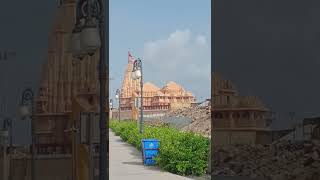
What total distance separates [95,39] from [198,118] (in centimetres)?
744

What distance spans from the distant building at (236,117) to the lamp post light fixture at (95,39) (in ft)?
2.95

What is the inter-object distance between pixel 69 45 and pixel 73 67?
208 millimetres

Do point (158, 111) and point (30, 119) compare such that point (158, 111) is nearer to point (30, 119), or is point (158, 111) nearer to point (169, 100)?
point (169, 100)

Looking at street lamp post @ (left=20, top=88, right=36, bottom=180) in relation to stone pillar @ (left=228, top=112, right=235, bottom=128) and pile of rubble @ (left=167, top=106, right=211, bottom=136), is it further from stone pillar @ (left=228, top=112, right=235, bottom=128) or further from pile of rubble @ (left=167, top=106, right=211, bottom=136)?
pile of rubble @ (left=167, top=106, right=211, bottom=136)

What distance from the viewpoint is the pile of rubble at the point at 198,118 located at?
30.3 feet

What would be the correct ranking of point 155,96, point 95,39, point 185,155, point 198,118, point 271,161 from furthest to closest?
1. point 155,96
2. point 198,118
3. point 185,155
4. point 271,161
5. point 95,39

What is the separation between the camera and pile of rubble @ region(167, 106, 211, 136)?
924cm

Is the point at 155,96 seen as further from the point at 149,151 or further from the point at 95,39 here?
the point at 95,39

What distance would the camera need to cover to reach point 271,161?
4.31m

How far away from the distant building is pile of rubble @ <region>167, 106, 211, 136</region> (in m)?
2.81

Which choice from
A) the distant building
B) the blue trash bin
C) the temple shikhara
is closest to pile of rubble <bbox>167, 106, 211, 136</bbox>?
the temple shikhara

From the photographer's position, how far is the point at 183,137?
9.13 metres

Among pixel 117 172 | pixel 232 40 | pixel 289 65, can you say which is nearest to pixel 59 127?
pixel 232 40

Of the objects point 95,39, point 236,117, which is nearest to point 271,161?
point 236,117
